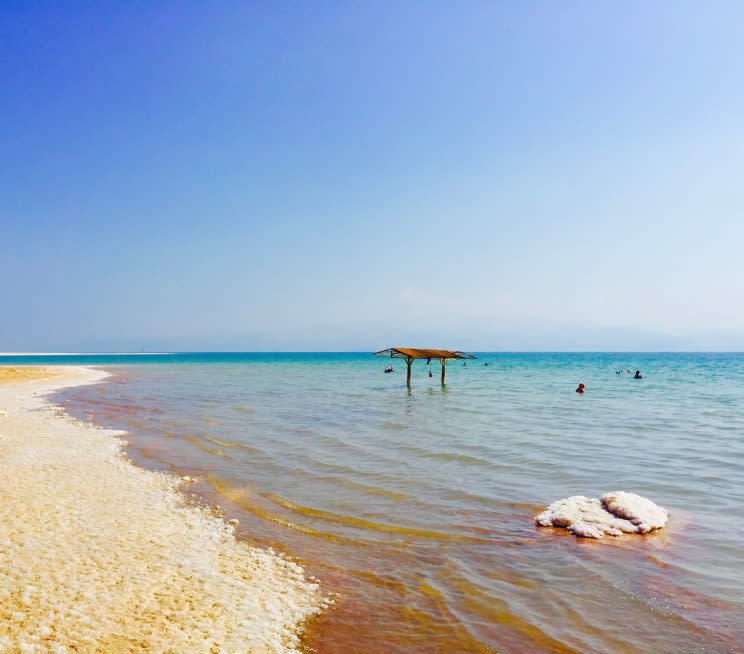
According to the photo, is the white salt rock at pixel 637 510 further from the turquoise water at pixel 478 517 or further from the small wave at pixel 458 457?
the small wave at pixel 458 457

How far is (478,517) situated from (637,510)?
307 centimetres

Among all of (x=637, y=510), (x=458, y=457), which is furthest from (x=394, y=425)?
(x=637, y=510)

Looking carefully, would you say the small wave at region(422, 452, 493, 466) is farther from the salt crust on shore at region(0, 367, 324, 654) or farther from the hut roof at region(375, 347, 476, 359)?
the hut roof at region(375, 347, 476, 359)

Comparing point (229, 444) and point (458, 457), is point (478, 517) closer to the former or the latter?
point (458, 457)

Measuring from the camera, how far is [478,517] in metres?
10.2

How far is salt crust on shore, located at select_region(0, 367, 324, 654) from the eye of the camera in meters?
5.18

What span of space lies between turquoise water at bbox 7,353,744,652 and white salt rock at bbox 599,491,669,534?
0.26m

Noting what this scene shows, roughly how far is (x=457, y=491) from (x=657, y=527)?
4154 mm

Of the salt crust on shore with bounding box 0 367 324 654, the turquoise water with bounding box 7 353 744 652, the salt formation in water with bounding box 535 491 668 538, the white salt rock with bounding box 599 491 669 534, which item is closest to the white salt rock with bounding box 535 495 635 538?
the salt formation in water with bounding box 535 491 668 538

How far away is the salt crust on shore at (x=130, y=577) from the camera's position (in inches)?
204

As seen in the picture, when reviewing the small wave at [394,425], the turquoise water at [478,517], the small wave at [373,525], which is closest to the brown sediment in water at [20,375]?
the turquoise water at [478,517]

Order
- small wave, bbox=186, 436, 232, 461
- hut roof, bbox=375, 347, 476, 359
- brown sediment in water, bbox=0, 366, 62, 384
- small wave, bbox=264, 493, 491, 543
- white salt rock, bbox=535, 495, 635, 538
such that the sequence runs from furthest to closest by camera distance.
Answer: brown sediment in water, bbox=0, 366, 62, 384, hut roof, bbox=375, 347, 476, 359, small wave, bbox=186, 436, 232, 461, white salt rock, bbox=535, 495, 635, 538, small wave, bbox=264, 493, 491, 543

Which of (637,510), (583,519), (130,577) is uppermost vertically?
(130,577)

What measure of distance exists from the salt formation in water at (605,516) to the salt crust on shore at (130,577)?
519 centimetres
